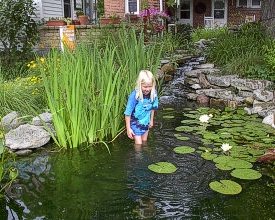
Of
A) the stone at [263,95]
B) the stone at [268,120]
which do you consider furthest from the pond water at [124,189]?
the stone at [263,95]

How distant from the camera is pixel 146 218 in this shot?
111 inches

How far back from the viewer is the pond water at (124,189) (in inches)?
116

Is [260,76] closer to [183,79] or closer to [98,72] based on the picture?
[183,79]

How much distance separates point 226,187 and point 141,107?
1549 mm

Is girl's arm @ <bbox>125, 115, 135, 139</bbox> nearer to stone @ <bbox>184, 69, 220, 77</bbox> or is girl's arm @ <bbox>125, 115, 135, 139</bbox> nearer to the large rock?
the large rock

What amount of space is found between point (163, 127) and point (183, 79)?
11.9 ft

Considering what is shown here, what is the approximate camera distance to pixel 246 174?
11.7ft

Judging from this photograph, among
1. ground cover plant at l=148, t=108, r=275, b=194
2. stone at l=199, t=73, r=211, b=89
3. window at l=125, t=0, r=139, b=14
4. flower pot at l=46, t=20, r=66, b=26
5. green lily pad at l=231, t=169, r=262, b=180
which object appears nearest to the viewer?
green lily pad at l=231, t=169, r=262, b=180

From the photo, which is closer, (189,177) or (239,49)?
(189,177)

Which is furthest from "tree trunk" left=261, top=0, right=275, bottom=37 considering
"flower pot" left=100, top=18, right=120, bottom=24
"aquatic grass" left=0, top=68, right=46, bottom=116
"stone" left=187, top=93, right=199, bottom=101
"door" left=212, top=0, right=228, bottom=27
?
"door" left=212, top=0, right=228, bottom=27

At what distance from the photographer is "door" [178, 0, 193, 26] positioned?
20500mm

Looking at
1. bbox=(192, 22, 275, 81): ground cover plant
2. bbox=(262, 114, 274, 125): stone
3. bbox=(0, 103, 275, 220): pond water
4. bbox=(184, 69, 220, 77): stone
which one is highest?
bbox=(192, 22, 275, 81): ground cover plant

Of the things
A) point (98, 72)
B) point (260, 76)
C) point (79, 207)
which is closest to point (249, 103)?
point (260, 76)

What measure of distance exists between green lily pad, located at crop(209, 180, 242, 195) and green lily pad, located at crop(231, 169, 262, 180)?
0.58 feet
